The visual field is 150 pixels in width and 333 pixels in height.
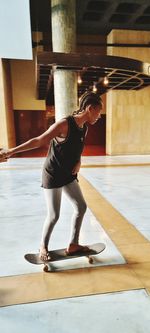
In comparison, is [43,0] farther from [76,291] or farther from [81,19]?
[76,291]

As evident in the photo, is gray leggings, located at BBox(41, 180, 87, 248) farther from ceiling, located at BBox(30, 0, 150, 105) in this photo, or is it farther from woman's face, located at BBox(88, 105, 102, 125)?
ceiling, located at BBox(30, 0, 150, 105)

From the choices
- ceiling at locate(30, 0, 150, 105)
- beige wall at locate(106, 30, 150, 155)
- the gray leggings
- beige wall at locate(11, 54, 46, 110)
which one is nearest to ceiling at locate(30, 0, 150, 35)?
ceiling at locate(30, 0, 150, 105)

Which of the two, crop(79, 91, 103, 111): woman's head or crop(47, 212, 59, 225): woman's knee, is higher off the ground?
crop(79, 91, 103, 111): woman's head

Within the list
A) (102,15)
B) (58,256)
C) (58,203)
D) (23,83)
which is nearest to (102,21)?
(102,15)

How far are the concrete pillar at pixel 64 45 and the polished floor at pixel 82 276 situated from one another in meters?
4.28

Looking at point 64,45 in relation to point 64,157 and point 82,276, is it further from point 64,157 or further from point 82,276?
point 82,276

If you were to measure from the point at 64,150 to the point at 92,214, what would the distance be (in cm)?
187

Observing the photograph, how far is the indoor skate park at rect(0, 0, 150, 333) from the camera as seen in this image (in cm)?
158

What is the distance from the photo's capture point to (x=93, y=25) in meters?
11.1

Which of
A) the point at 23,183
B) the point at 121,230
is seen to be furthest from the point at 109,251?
the point at 23,183

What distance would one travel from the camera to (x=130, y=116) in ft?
37.2

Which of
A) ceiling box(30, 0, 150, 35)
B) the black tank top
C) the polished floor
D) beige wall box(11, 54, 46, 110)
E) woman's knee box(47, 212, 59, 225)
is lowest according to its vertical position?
the polished floor

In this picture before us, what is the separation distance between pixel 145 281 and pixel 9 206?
252cm

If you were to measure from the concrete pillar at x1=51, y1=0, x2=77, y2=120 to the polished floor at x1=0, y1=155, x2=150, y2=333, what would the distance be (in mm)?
4283
